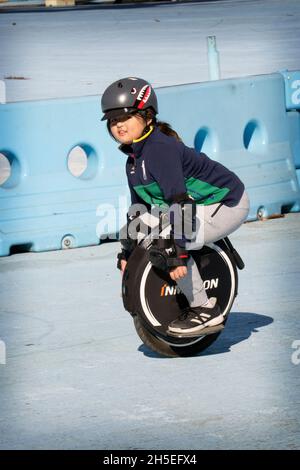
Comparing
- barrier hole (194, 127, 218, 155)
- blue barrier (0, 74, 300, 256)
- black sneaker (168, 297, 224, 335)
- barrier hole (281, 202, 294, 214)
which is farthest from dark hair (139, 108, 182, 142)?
barrier hole (281, 202, 294, 214)

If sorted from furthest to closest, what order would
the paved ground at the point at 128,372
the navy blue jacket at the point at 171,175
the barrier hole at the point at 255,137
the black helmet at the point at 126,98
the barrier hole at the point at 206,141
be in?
the barrier hole at the point at 255,137
the barrier hole at the point at 206,141
the black helmet at the point at 126,98
the navy blue jacket at the point at 171,175
the paved ground at the point at 128,372

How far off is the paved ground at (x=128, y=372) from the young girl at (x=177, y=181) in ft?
1.07

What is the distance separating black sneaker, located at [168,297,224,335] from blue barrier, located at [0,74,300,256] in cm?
293

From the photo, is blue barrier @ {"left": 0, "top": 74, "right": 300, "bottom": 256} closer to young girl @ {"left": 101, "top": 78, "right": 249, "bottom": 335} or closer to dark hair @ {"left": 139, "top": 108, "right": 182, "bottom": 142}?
young girl @ {"left": 101, "top": 78, "right": 249, "bottom": 335}

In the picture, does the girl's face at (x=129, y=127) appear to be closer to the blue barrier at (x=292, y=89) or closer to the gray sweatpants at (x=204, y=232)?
the gray sweatpants at (x=204, y=232)

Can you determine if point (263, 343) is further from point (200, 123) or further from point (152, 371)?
point (200, 123)

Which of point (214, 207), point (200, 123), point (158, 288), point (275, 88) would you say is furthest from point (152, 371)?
point (275, 88)

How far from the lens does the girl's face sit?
5.98 meters

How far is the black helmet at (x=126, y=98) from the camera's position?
19.5 feet

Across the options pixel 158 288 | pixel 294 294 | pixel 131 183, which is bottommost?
pixel 294 294

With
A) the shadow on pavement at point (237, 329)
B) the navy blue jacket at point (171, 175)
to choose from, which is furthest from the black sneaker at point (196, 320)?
the navy blue jacket at point (171, 175)

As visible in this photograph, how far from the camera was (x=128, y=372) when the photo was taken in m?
5.89

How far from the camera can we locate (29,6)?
29.3 meters

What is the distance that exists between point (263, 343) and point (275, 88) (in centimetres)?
410
